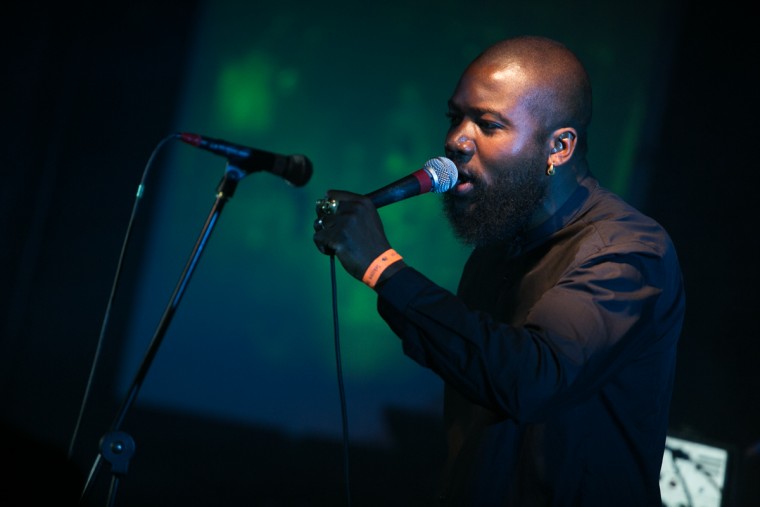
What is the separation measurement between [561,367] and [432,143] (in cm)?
229

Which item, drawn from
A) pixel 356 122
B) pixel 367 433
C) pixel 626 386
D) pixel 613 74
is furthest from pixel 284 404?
pixel 613 74

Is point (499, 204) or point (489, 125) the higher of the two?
point (489, 125)

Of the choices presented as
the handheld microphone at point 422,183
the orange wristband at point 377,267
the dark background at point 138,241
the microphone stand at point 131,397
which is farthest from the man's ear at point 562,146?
the dark background at point 138,241

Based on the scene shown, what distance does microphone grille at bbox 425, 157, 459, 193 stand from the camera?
1.65 m

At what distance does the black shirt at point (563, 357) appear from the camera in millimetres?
1284

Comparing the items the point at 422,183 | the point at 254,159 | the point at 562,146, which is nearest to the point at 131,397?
the point at 254,159

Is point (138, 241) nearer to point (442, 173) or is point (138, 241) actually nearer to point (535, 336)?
point (442, 173)

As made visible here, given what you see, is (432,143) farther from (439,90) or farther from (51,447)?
(51,447)

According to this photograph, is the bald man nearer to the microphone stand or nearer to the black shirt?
the black shirt

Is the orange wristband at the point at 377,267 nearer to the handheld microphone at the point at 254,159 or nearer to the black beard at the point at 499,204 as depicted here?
the black beard at the point at 499,204

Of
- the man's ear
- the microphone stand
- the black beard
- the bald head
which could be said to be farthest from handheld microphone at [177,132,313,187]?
the man's ear

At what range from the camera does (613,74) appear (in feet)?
11.5

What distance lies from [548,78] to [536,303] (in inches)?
26.6

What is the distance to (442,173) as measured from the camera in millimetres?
1672
